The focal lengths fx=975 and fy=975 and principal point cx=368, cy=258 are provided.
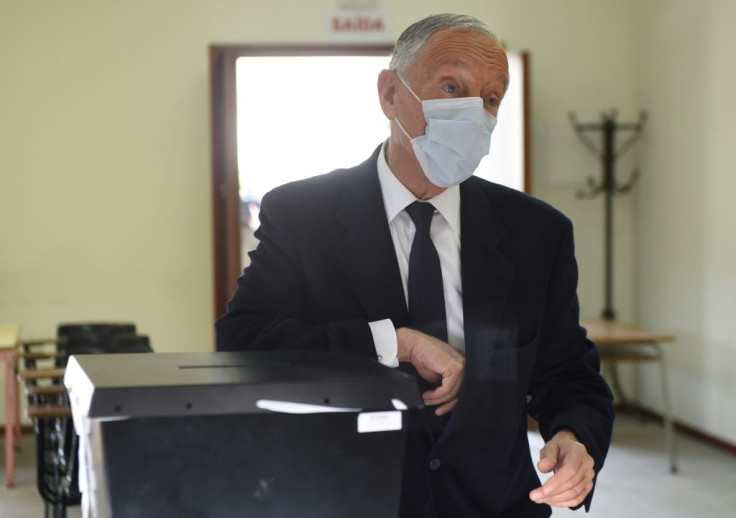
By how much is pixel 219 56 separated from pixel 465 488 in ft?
16.7

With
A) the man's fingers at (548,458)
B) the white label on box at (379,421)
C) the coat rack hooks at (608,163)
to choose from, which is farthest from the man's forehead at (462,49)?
the coat rack hooks at (608,163)

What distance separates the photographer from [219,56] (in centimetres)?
605

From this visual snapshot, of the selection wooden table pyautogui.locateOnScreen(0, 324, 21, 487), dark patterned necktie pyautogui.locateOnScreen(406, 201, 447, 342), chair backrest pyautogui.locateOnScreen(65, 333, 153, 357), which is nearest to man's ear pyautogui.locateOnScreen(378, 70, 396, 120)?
dark patterned necktie pyautogui.locateOnScreen(406, 201, 447, 342)

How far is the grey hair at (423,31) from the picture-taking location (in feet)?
4.50

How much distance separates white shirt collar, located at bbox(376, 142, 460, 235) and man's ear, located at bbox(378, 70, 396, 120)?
9 cm

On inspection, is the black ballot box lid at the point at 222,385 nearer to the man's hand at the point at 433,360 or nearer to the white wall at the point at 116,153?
the man's hand at the point at 433,360

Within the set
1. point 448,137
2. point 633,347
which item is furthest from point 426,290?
point 633,347

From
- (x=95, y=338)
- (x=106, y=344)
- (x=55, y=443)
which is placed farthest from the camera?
(x=95, y=338)

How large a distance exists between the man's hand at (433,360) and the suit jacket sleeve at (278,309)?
4 cm

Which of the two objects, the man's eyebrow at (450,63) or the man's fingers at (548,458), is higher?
the man's eyebrow at (450,63)

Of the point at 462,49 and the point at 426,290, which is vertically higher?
the point at 462,49

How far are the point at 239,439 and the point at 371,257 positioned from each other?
0.58 meters

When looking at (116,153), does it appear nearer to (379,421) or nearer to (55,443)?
(55,443)

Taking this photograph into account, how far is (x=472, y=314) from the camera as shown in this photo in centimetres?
135
